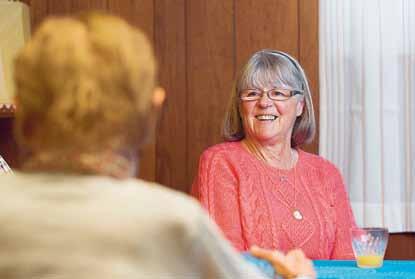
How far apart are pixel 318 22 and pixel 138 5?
0.68 m

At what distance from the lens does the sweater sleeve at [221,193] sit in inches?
90.5

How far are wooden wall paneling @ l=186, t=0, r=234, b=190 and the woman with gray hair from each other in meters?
0.46

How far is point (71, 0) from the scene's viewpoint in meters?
3.10

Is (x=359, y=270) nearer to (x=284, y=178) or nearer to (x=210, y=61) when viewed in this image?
(x=284, y=178)

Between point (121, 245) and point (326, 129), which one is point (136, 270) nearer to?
point (121, 245)

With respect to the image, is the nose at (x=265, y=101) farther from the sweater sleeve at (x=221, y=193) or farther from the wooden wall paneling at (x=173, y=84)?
the wooden wall paneling at (x=173, y=84)

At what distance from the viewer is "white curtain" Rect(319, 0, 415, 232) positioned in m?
2.91

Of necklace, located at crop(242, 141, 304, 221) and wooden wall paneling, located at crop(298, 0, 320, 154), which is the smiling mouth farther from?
wooden wall paneling, located at crop(298, 0, 320, 154)

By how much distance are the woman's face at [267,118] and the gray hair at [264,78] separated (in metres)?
0.03

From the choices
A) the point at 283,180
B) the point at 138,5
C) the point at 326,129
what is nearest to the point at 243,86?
the point at 283,180

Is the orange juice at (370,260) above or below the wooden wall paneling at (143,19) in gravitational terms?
below

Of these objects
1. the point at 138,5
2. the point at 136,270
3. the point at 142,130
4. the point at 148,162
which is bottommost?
the point at 148,162

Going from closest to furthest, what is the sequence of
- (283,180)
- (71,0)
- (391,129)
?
(283,180) < (391,129) < (71,0)

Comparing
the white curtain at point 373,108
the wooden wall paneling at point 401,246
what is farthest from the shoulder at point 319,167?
the wooden wall paneling at point 401,246
